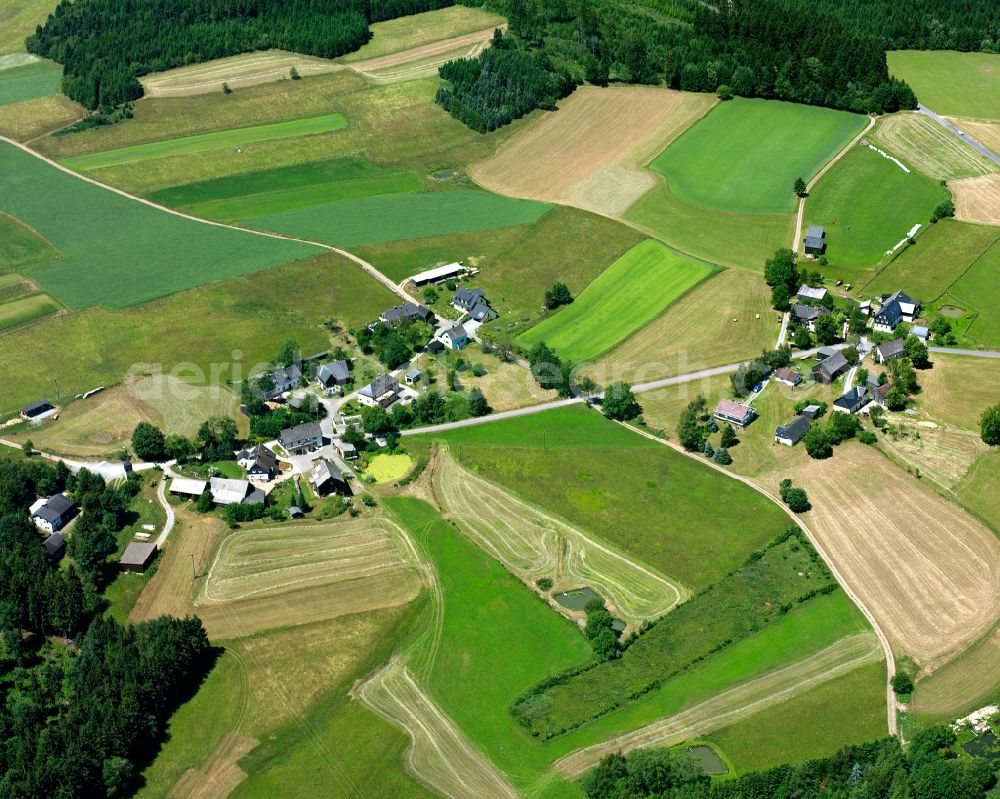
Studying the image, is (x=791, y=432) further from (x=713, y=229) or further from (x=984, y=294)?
(x=713, y=229)

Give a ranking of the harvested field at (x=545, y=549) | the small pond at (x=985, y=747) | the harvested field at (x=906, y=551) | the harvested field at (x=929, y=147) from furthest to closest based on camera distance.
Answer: the harvested field at (x=929, y=147), the harvested field at (x=545, y=549), the harvested field at (x=906, y=551), the small pond at (x=985, y=747)

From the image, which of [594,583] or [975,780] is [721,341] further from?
[975,780]

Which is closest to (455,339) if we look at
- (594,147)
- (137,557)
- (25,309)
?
(137,557)

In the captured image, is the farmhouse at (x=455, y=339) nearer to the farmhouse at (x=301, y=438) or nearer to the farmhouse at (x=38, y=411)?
the farmhouse at (x=301, y=438)

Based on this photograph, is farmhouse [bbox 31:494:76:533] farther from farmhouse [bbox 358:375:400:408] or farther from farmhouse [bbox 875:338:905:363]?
farmhouse [bbox 875:338:905:363]

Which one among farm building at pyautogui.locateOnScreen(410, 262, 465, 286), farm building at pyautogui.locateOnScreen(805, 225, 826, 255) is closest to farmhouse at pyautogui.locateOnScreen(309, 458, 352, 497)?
farm building at pyautogui.locateOnScreen(410, 262, 465, 286)

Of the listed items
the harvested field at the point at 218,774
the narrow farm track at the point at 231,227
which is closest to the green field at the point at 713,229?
the narrow farm track at the point at 231,227
